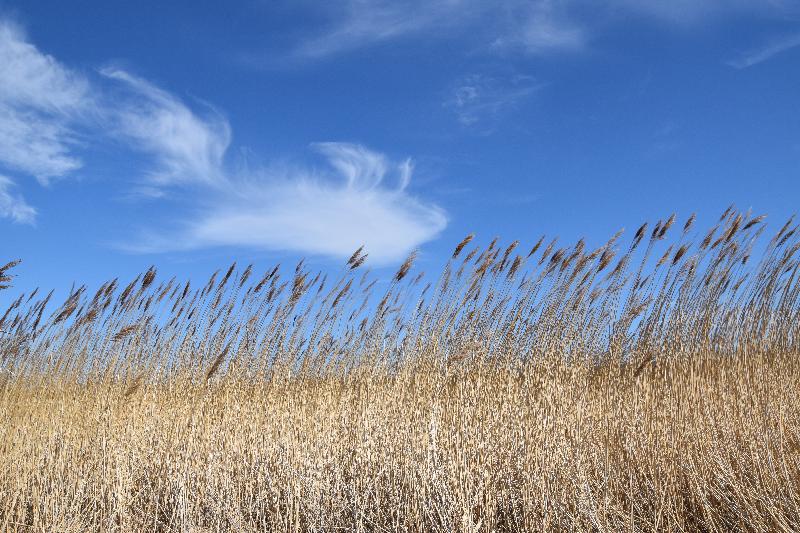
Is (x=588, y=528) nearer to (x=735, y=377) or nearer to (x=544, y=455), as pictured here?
(x=544, y=455)

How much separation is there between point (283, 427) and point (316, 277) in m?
1.27

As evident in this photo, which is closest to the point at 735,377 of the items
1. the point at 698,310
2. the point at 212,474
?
the point at 698,310

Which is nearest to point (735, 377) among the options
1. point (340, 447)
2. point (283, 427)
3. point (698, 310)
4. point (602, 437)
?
point (698, 310)

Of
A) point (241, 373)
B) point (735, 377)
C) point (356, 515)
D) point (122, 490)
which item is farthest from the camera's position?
point (241, 373)

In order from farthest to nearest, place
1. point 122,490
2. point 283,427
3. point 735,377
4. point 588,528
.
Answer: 1. point 735,377
2. point 283,427
3. point 122,490
4. point 588,528

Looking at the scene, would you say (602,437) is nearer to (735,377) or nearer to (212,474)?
(735,377)

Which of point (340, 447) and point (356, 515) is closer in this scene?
point (356, 515)

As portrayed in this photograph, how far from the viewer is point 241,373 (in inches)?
172

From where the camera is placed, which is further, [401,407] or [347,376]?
[347,376]

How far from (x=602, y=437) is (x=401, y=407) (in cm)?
118

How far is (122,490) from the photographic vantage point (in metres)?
3.34

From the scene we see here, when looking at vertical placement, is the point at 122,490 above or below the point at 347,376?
below

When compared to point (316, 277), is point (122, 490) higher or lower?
lower

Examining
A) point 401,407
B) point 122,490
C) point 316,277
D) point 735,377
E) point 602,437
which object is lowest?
point 122,490
